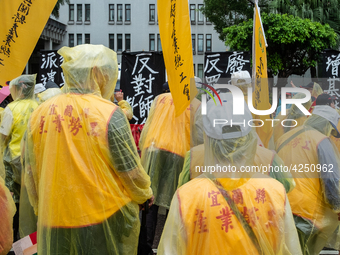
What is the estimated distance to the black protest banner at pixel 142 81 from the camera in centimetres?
693

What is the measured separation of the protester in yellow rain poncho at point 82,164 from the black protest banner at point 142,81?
4.43 meters

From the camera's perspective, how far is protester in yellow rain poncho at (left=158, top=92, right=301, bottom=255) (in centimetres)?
174

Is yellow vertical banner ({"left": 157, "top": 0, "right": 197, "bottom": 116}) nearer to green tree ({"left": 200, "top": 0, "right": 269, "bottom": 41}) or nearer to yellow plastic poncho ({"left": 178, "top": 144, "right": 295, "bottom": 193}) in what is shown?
yellow plastic poncho ({"left": 178, "top": 144, "right": 295, "bottom": 193})

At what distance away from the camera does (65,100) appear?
2.42m

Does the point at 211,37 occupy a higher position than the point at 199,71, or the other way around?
the point at 211,37

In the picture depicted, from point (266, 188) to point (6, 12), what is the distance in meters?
2.33

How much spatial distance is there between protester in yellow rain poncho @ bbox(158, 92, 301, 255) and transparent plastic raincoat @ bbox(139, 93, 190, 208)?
6.71 feet

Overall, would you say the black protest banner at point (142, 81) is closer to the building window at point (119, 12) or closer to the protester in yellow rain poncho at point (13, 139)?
the protester in yellow rain poncho at point (13, 139)

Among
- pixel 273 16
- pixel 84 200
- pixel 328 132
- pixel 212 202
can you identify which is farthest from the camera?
pixel 273 16

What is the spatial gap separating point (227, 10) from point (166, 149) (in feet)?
61.8

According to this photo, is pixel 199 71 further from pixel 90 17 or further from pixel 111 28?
pixel 90 17

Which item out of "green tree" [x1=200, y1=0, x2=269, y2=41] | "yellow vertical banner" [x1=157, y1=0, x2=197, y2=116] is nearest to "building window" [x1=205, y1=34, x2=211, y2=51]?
"green tree" [x1=200, y1=0, x2=269, y2=41]

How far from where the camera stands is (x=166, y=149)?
3.86 meters

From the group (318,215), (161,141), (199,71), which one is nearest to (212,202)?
(318,215)
